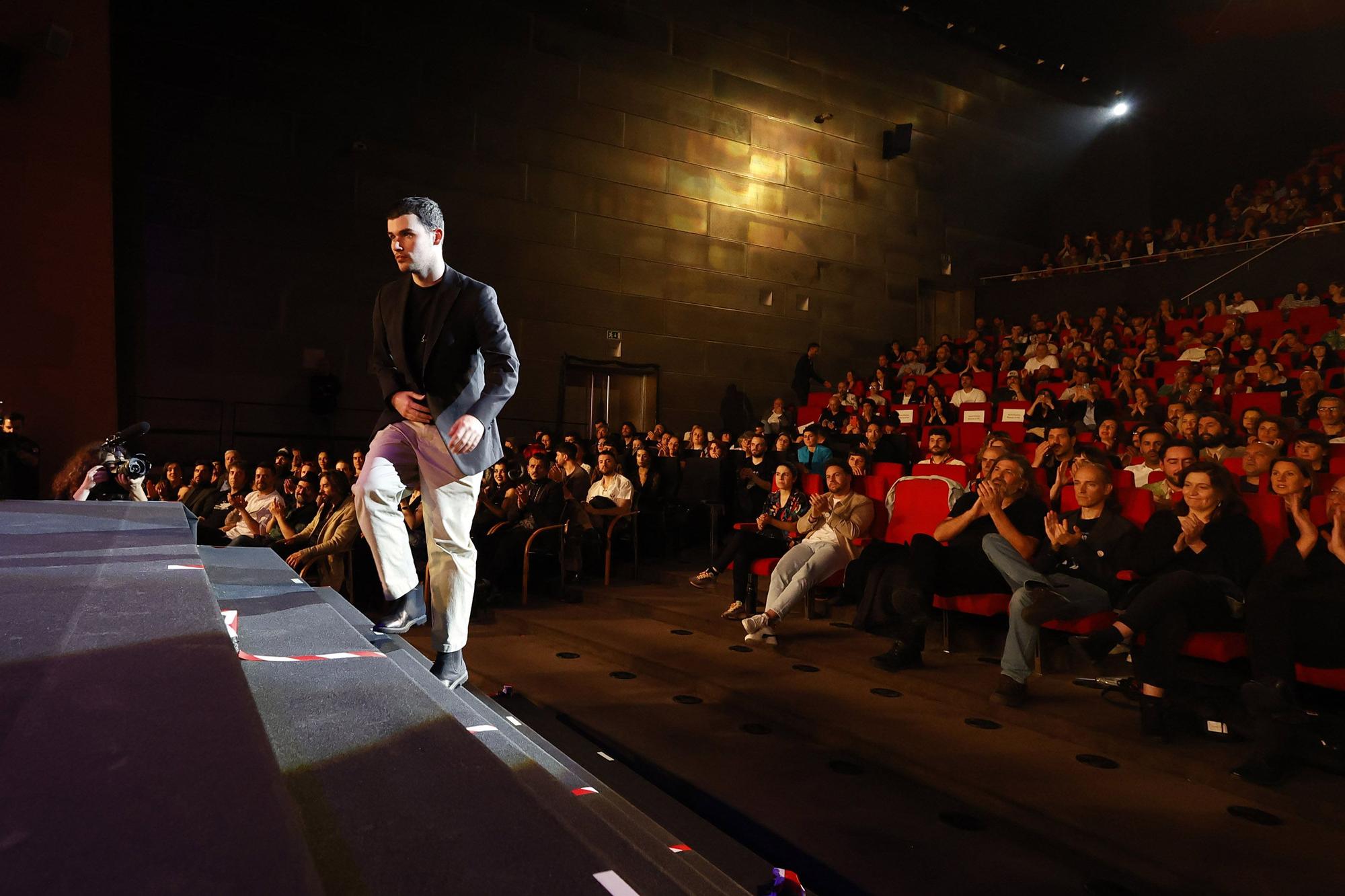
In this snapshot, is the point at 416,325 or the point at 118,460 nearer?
Result: the point at 416,325

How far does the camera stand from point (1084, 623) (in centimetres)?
354

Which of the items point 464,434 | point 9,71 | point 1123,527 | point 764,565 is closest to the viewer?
point 464,434

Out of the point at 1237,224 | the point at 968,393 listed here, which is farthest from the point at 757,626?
the point at 1237,224

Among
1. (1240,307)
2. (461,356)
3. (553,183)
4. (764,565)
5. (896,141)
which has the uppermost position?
(896,141)

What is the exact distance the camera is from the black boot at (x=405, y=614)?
2523 mm

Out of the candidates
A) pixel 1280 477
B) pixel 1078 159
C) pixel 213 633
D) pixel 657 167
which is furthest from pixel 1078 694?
pixel 1078 159

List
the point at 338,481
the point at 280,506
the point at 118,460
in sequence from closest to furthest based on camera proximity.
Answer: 1. the point at 118,460
2. the point at 338,481
3. the point at 280,506

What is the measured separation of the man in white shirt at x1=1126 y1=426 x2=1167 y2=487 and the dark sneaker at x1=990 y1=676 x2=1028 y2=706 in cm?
208

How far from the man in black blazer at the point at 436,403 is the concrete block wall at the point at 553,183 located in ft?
23.3

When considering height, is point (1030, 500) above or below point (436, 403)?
below

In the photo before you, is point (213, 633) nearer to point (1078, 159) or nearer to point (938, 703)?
point (938, 703)

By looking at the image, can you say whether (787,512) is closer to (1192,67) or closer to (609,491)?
(609,491)

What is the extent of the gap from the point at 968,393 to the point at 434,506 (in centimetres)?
809

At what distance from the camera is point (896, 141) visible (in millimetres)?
12953
